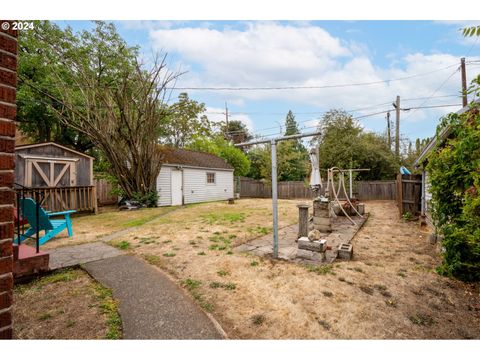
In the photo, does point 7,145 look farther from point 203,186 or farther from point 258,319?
point 203,186

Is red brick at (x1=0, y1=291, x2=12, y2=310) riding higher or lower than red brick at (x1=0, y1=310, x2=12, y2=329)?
higher

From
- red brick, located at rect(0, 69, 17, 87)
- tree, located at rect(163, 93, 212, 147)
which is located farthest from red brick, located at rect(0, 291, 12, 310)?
tree, located at rect(163, 93, 212, 147)

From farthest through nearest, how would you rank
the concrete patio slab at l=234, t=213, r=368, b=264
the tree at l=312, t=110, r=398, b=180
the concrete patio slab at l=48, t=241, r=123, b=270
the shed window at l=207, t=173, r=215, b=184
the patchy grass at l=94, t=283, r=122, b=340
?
the tree at l=312, t=110, r=398, b=180 < the shed window at l=207, t=173, r=215, b=184 < the concrete patio slab at l=234, t=213, r=368, b=264 < the concrete patio slab at l=48, t=241, r=123, b=270 < the patchy grass at l=94, t=283, r=122, b=340

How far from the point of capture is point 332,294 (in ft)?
9.32

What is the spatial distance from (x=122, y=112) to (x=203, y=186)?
7172 millimetres

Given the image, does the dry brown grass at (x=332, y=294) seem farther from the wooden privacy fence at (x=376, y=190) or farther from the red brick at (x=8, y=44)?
the wooden privacy fence at (x=376, y=190)

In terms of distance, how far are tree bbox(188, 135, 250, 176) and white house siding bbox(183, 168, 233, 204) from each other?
13.1 ft

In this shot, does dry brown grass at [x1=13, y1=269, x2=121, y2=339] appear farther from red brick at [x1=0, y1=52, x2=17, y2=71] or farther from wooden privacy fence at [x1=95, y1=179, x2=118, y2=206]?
wooden privacy fence at [x1=95, y1=179, x2=118, y2=206]

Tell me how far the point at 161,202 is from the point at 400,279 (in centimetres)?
1198

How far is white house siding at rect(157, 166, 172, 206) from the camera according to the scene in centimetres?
1312

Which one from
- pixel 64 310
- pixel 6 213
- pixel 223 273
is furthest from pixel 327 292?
pixel 6 213

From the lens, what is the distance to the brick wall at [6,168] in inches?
50.1

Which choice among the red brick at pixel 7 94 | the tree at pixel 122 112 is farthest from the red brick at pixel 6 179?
the tree at pixel 122 112

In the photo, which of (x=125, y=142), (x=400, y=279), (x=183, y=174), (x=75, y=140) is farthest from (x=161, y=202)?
(x=400, y=279)
